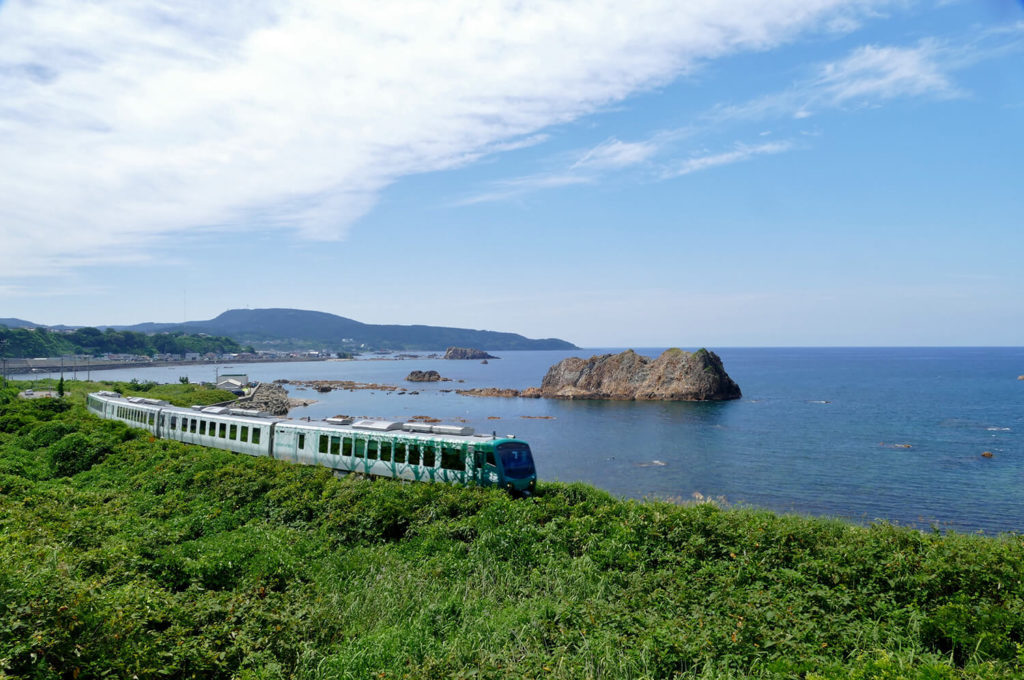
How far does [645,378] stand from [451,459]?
7436 centimetres

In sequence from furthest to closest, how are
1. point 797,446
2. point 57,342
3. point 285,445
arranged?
Answer: point 57,342 < point 797,446 < point 285,445

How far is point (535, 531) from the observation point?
47.5 feet

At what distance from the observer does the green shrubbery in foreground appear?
24.8ft

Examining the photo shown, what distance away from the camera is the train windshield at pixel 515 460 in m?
20.1

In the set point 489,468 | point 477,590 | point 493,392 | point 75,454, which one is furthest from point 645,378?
point 477,590

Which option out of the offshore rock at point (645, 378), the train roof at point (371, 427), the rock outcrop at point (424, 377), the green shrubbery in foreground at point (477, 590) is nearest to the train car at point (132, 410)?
the train roof at point (371, 427)

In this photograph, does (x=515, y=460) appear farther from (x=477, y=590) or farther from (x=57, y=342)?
(x=57, y=342)

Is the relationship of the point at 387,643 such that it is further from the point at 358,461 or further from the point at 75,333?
the point at 75,333

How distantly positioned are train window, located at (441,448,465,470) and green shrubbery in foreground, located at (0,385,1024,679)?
2738mm

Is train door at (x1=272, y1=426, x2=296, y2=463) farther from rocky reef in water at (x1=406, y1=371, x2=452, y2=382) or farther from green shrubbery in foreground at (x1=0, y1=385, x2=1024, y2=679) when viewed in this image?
rocky reef in water at (x1=406, y1=371, x2=452, y2=382)

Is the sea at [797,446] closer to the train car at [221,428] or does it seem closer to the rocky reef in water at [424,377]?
the train car at [221,428]

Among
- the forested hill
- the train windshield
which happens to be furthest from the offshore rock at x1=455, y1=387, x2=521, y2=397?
the forested hill

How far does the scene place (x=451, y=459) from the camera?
68.1 ft

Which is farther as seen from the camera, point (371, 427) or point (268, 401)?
point (268, 401)
